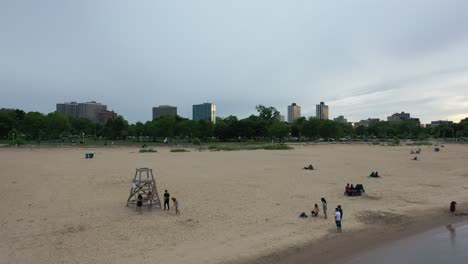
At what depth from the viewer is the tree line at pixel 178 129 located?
116250mm

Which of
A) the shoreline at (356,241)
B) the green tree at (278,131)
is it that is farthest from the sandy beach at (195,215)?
the green tree at (278,131)

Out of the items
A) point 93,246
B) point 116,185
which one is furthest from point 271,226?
point 116,185

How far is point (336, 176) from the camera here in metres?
Result: 32.4

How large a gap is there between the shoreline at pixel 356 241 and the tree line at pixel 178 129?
106 metres

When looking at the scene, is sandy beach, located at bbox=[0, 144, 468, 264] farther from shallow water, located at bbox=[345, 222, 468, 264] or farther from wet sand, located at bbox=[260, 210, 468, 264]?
shallow water, located at bbox=[345, 222, 468, 264]

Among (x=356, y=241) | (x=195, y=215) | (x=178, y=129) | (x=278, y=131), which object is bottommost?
(x=356, y=241)

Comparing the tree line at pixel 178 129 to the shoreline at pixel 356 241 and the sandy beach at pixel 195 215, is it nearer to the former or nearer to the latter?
the sandy beach at pixel 195 215

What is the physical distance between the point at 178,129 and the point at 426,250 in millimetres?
121617

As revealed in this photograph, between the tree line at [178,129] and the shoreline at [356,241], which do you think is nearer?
the shoreline at [356,241]

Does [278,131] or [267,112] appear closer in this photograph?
[278,131]

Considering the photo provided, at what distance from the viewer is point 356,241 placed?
14031 mm

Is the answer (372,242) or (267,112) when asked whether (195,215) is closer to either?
(372,242)

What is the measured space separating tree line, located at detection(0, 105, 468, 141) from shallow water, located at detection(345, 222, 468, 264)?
107717 millimetres

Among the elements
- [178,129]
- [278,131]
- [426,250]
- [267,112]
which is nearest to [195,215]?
[426,250]
